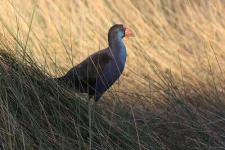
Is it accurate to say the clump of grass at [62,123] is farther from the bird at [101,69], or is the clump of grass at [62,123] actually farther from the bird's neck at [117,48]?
the bird's neck at [117,48]

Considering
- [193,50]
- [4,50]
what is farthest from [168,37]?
[4,50]

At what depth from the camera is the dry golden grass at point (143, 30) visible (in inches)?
242

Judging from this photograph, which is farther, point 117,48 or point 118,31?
point 118,31

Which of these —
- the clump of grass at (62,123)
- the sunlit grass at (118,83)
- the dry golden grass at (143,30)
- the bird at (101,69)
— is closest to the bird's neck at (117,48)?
the bird at (101,69)

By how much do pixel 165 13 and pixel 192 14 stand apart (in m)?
0.23

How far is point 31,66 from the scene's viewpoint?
3984mm

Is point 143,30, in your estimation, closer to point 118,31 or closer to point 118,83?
point 118,31

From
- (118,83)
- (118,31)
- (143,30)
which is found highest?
(118,31)

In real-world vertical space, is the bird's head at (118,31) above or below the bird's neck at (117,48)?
→ above

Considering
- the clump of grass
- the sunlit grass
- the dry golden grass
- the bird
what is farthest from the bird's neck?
the clump of grass

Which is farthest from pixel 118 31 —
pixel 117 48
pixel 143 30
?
pixel 143 30

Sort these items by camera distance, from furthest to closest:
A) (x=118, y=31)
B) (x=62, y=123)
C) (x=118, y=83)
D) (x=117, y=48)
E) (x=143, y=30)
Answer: (x=143, y=30), (x=118, y=31), (x=117, y=48), (x=118, y=83), (x=62, y=123)

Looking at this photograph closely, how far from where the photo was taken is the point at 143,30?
6.60 meters

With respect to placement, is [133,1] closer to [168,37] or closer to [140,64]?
[168,37]
